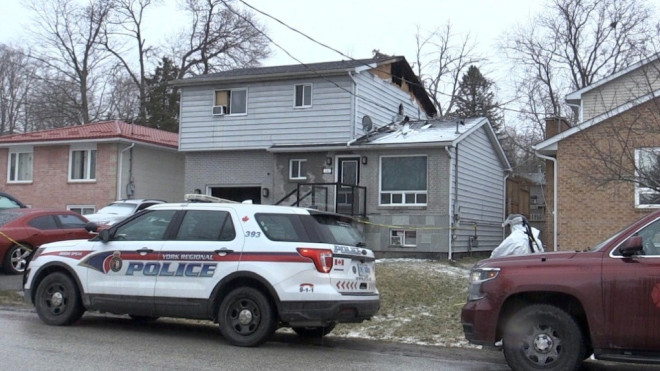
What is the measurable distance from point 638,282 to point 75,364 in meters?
5.75

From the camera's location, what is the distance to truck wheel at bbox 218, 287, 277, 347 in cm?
844

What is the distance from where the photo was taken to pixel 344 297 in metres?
8.40

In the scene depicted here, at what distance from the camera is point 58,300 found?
983 cm

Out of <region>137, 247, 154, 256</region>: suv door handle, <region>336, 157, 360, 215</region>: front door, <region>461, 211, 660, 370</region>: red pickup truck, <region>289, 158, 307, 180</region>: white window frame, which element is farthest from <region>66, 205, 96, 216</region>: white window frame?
<region>461, 211, 660, 370</region>: red pickup truck

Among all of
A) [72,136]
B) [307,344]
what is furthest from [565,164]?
[72,136]

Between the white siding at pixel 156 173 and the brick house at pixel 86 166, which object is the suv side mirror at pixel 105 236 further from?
the white siding at pixel 156 173

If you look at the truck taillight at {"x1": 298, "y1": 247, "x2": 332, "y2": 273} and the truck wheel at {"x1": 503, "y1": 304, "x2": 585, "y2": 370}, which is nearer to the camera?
the truck wheel at {"x1": 503, "y1": 304, "x2": 585, "y2": 370}

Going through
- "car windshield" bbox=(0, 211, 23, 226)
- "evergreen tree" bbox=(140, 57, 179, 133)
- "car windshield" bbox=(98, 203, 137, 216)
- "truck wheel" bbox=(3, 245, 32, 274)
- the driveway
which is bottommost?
the driveway

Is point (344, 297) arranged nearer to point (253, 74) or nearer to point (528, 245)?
point (528, 245)

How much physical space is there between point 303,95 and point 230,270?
15962 millimetres

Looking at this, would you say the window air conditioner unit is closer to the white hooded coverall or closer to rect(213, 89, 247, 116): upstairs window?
rect(213, 89, 247, 116): upstairs window

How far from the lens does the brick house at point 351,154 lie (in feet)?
70.0

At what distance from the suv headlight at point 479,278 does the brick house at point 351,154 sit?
43.5 feet

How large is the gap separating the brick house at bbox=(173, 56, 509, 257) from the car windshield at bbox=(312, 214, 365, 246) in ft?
38.7
